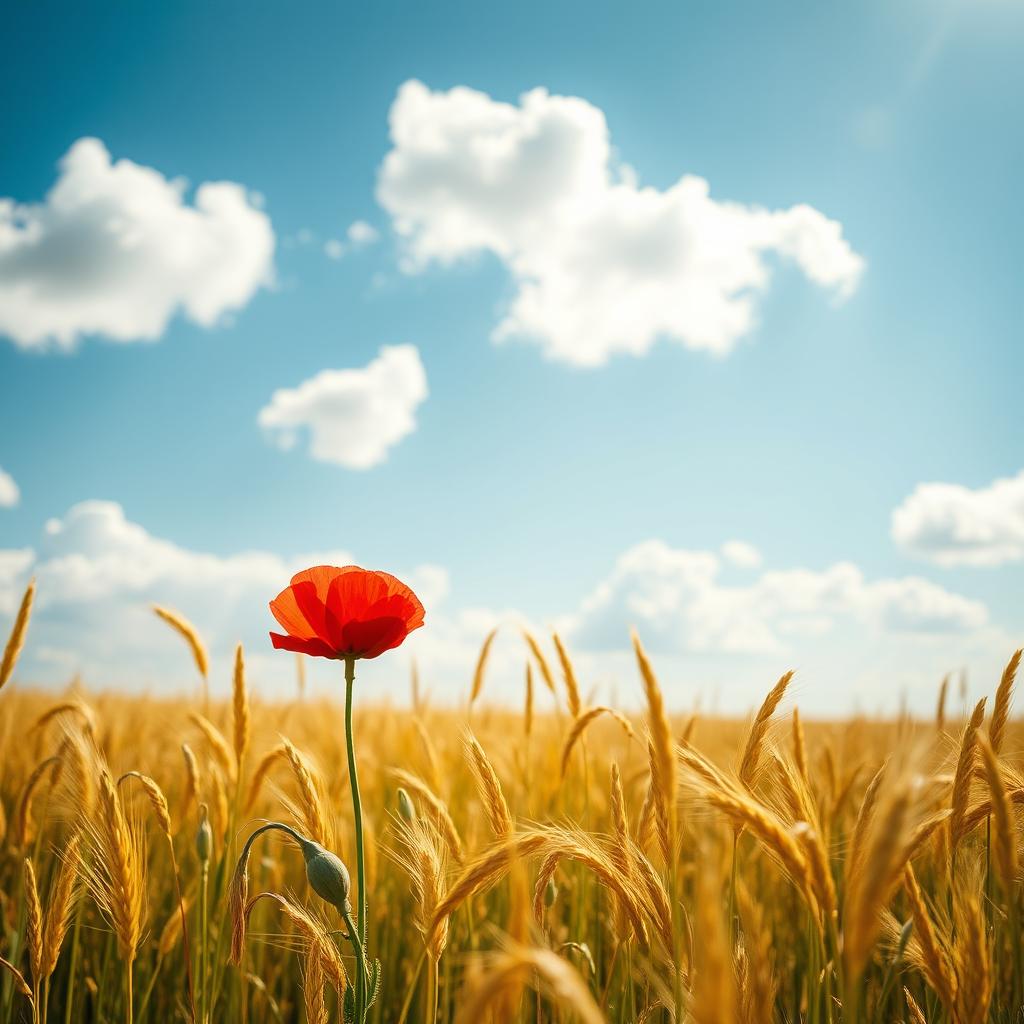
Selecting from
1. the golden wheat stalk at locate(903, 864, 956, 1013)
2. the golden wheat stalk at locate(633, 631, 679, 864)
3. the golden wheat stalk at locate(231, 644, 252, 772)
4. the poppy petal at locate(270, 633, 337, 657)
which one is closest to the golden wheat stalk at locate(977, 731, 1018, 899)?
the golden wheat stalk at locate(903, 864, 956, 1013)

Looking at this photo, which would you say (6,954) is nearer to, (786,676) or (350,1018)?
(350,1018)

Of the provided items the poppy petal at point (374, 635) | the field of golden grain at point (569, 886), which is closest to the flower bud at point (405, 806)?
the field of golden grain at point (569, 886)

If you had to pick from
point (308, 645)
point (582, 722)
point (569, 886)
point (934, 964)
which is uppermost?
point (308, 645)

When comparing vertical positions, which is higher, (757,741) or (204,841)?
(757,741)

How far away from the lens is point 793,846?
2.51 feet

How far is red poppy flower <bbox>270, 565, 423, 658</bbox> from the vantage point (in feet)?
3.44

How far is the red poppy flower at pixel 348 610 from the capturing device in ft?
3.44

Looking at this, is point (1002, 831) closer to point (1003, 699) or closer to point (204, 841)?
point (1003, 699)

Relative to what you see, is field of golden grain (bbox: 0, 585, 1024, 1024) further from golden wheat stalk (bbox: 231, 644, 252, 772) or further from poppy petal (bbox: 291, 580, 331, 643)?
poppy petal (bbox: 291, 580, 331, 643)

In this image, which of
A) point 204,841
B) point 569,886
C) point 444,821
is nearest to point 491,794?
point 444,821

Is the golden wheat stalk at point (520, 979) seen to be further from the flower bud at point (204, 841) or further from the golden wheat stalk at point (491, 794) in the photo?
the flower bud at point (204, 841)

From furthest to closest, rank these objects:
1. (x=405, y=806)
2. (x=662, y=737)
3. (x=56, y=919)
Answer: (x=405, y=806) < (x=56, y=919) < (x=662, y=737)

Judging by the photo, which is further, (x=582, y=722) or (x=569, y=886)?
(x=569, y=886)

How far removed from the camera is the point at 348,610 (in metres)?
1.06
